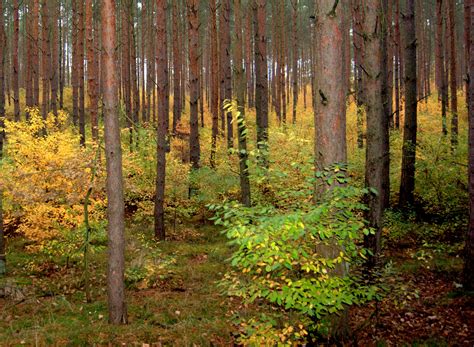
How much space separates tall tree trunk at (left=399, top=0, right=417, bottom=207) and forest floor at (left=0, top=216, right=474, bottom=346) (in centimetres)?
232

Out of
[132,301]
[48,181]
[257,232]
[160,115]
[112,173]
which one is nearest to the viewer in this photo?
[257,232]

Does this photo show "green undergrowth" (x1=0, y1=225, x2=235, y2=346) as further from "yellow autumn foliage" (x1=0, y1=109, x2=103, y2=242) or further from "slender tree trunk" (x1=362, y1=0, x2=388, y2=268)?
"slender tree trunk" (x1=362, y1=0, x2=388, y2=268)

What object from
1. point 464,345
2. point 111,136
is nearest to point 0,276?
point 111,136

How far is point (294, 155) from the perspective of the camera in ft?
34.8

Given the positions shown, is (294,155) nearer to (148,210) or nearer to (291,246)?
(148,210)

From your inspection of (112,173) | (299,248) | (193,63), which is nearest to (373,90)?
(299,248)

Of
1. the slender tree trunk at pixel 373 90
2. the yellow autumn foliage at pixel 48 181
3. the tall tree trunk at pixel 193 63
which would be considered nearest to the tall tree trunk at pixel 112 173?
the yellow autumn foliage at pixel 48 181

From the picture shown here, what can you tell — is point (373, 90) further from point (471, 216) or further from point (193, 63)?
point (193, 63)

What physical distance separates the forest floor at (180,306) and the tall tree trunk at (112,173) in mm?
513

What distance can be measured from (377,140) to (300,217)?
3426mm

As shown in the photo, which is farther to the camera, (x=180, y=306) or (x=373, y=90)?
(x=180, y=306)

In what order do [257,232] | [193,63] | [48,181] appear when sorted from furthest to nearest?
1. [193,63]
2. [48,181]
3. [257,232]

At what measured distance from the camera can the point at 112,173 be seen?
239 inches

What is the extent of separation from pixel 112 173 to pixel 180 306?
3.04 m
